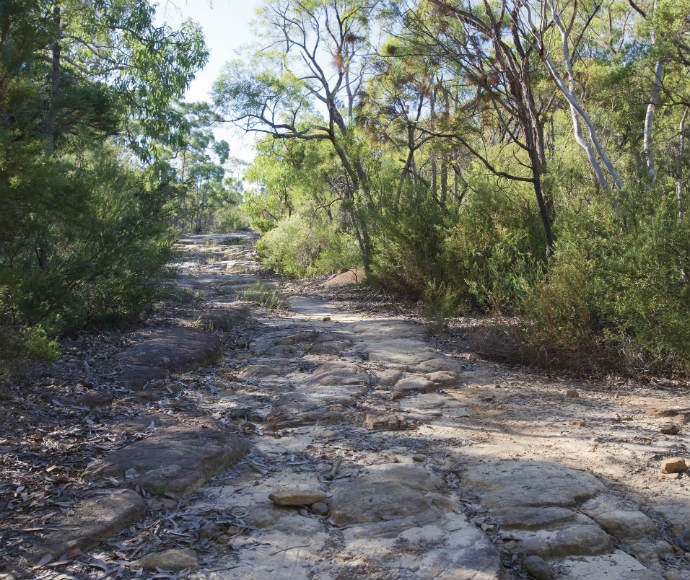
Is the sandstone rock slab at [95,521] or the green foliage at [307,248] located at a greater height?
the green foliage at [307,248]

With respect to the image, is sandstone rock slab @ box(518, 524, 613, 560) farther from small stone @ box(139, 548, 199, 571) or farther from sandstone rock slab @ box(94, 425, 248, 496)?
sandstone rock slab @ box(94, 425, 248, 496)

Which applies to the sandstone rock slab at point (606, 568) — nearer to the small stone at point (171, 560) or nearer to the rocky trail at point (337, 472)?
the rocky trail at point (337, 472)

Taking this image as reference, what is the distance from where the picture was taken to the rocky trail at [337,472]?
2.55 metres

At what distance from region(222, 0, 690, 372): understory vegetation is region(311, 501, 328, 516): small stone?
3530mm

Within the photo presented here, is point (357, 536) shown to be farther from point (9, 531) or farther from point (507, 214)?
point (507, 214)

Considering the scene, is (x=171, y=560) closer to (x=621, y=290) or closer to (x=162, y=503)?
(x=162, y=503)

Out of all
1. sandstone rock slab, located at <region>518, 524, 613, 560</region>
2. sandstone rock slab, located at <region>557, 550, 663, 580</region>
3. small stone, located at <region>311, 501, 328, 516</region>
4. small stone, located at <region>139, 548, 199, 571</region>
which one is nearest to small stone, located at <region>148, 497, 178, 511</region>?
small stone, located at <region>139, 548, 199, 571</region>

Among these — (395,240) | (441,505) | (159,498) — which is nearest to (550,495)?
(441,505)

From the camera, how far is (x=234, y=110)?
14.5 metres

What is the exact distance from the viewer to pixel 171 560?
99.5 inches

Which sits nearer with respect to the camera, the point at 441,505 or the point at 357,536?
the point at 357,536

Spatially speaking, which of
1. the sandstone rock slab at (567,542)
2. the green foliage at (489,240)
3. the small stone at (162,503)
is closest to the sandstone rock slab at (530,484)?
the sandstone rock slab at (567,542)

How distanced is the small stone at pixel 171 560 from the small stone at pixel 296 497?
24.4 inches

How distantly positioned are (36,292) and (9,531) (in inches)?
82.9
